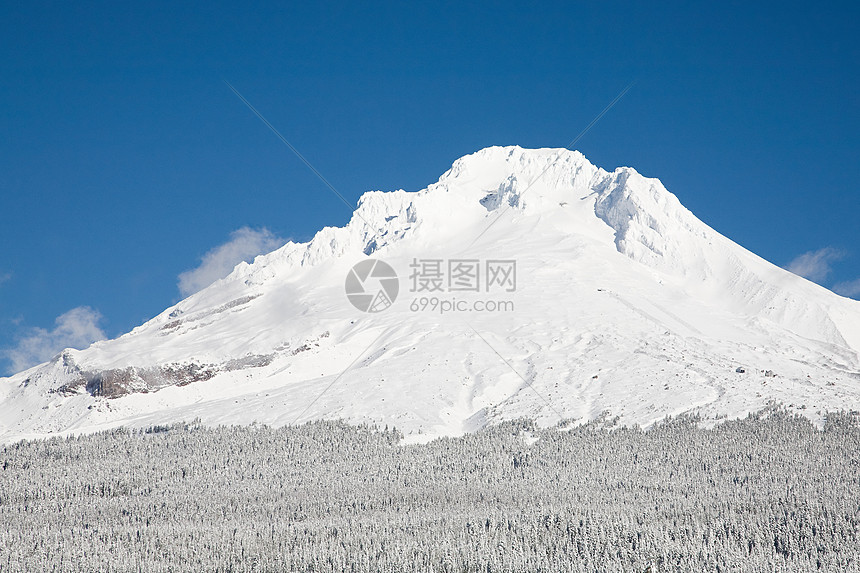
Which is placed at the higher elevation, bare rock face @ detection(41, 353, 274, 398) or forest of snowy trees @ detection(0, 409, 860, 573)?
Result: bare rock face @ detection(41, 353, 274, 398)

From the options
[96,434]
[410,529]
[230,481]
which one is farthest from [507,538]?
[96,434]

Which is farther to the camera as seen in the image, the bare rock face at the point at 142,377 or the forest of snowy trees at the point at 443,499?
the bare rock face at the point at 142,377

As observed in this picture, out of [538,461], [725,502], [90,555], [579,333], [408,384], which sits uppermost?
[579,333]

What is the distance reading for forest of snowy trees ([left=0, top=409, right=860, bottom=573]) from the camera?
3248 inches

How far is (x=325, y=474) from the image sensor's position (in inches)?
4419

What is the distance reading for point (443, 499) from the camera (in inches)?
3952

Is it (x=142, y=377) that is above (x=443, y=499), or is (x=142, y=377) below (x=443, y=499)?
above

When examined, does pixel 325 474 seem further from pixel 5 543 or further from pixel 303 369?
pixel 303 369

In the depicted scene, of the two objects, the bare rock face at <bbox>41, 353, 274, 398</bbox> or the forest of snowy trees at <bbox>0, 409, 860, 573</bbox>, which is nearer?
the forest of snowy trees at <bbox>0, 409, 860, 573</bbox>

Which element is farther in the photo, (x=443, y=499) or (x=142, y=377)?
(x=142, y=377)

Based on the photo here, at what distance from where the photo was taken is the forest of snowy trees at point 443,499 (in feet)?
271

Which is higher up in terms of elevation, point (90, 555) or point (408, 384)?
point (408, 384)

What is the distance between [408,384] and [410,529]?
66.8m

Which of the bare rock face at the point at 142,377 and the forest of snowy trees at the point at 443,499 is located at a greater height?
the bare rock face at the point at 142,377
